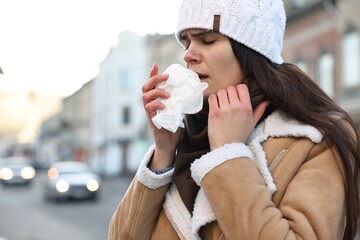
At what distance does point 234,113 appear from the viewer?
1.79 m

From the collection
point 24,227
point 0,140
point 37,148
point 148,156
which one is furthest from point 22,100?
point 148,156

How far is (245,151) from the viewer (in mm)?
1760

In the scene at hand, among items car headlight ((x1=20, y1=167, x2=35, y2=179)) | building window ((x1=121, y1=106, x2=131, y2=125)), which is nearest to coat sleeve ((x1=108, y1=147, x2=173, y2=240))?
car headlight ((x1=20, y1=167, x2=35, y2=179))

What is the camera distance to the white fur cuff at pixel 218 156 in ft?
5.74

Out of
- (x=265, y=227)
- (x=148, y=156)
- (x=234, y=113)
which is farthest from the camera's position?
(x=148, y=156)

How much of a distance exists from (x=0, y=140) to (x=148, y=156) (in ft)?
370

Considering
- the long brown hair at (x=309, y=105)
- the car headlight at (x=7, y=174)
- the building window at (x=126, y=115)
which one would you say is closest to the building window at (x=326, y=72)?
the car headlight at (x=7, y=174)

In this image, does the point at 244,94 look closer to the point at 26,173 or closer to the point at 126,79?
the point at 26,173

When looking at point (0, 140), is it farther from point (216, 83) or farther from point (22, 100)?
point (216, 83)

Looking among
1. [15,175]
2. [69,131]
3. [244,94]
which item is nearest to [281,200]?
[244,94]

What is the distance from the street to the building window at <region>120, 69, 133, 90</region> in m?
26.4

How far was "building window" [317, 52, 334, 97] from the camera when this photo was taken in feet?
88.2

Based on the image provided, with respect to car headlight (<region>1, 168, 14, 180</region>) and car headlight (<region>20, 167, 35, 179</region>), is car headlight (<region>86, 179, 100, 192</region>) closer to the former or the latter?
car headlight (<region>1, 168, 14, 180</region>)

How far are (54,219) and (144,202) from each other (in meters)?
16.4
